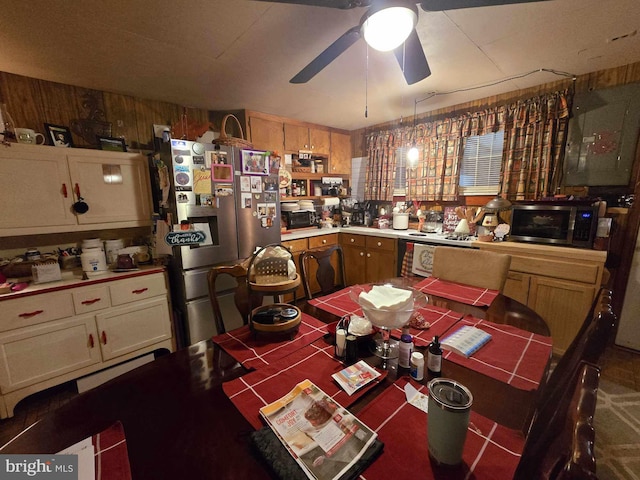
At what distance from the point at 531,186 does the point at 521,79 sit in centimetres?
97

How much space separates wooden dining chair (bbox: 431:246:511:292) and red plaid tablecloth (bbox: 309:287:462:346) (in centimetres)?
52

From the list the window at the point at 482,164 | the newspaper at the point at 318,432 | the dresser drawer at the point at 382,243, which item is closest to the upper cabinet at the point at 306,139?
the dresser drawer at the point at 382,243

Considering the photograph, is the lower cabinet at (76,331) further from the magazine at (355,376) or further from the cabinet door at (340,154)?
the cabinet door at (340,154)

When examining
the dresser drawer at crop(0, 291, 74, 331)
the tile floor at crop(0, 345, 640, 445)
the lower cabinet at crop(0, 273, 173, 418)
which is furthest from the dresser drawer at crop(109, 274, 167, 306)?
the tile floor at crop(0, 345, 640, 445)

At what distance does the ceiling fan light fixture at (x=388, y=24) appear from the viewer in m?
1.10

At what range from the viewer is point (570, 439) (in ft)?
1.33

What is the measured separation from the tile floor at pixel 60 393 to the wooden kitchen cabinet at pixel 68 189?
1187 mm

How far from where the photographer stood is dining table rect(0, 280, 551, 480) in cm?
59

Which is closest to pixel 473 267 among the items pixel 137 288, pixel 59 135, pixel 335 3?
pixel 335 3

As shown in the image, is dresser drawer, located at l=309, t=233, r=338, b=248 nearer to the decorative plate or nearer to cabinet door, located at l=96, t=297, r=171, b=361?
the decorative plate

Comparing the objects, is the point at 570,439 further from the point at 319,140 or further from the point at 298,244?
the point at 319,140

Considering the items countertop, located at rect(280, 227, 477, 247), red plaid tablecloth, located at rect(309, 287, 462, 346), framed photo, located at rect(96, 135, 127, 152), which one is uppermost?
framed photo, located at rect(96, 135, 127, 152)

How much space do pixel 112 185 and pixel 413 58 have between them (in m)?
2.42

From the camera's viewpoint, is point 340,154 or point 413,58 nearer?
point 413,58
